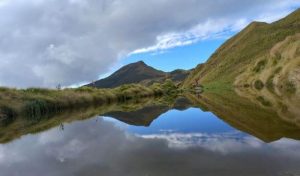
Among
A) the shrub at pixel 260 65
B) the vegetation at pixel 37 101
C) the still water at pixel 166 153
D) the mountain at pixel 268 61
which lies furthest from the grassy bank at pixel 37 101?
the shrub at pixel 260 65

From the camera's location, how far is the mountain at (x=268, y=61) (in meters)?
65.2

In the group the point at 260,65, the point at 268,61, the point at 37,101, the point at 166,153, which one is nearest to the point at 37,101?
the point at 37,101

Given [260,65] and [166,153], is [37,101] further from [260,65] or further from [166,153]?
[260,65]

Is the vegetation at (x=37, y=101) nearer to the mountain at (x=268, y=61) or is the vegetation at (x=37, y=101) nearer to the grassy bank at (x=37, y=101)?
the grassy bank at (x=37, y=101)

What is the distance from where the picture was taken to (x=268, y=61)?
91375 millimetres

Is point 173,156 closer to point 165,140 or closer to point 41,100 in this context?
point 165,140

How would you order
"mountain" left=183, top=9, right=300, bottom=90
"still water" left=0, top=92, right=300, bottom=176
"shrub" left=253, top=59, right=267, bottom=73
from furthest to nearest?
1. "shrub" left=253, top=59, right=267, bottom=73
2. "mountain" left=183, top=9, right=300, bottom=90
3. "still water" left=0, top=92, right=300, bottom=176

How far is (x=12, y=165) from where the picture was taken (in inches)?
478

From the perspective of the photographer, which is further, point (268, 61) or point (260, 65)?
point (260, 65)

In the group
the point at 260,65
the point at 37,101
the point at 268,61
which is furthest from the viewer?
the point at 260,65

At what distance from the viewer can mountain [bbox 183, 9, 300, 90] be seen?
65188 mm

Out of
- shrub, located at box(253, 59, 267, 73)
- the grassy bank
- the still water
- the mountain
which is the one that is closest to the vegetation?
the grassy bank

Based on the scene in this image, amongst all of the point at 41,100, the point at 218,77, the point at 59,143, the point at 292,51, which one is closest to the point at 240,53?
the point at 218,77

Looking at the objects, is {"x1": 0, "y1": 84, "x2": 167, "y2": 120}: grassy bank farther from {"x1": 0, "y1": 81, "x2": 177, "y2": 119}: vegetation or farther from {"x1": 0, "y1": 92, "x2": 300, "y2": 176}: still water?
{"x1": 0, "y1": 92, "x2": 300, "y2": 176}: still water
